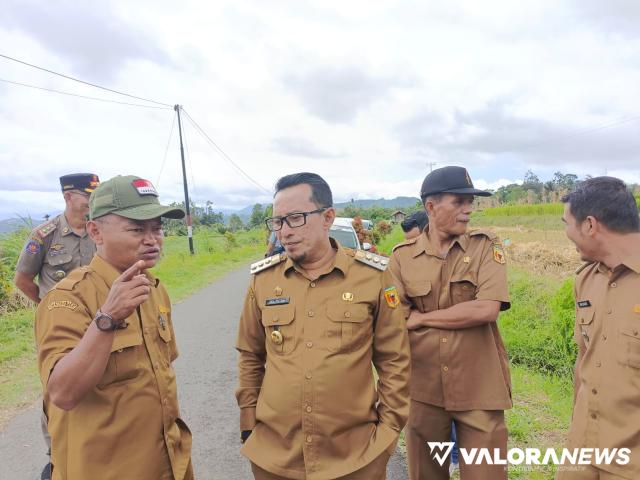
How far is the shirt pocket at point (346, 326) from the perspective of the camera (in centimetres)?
187

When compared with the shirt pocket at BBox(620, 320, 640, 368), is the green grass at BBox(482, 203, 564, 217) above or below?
above

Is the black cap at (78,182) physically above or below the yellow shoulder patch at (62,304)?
above

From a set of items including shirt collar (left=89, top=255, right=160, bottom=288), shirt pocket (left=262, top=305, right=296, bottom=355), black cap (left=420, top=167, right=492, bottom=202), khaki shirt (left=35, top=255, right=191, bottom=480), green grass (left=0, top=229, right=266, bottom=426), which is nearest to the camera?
khaki shirt (left=35, top=255, right=191, bottom=480)

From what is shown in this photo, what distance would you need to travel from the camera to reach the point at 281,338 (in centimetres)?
194

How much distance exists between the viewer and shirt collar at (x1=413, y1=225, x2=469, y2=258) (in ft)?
8.23

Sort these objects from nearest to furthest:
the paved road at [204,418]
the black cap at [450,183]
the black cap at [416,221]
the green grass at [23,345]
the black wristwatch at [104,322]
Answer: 1. the black wristwatch at [104,322]
2. the black cap at [450,183]
3. the paved road at [204,418]
4. the green grass at [23,345]
5. the black cap at [416,221]

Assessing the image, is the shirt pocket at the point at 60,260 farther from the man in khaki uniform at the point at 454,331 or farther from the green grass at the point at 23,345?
the man in khaki uniform at the point at 454,331

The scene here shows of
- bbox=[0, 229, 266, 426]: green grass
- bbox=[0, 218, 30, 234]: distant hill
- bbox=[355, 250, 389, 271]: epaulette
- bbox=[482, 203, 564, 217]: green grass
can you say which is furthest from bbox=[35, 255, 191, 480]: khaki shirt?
bbox=[482, 203, 564, 217]: green grass

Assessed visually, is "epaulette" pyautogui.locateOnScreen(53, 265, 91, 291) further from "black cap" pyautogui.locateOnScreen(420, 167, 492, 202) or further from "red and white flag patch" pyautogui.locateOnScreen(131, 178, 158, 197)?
"black cap" pyautogui.locateOnScreen(420, 167, 492, 202)

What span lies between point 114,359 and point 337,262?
39.7 inches

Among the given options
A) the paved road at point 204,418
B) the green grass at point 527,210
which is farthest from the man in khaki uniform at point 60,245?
the green grass at point 527,210

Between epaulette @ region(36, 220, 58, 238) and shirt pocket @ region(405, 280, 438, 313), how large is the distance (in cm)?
288

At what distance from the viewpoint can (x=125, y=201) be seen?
180cm

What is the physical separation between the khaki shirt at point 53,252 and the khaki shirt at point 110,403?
194 cm
